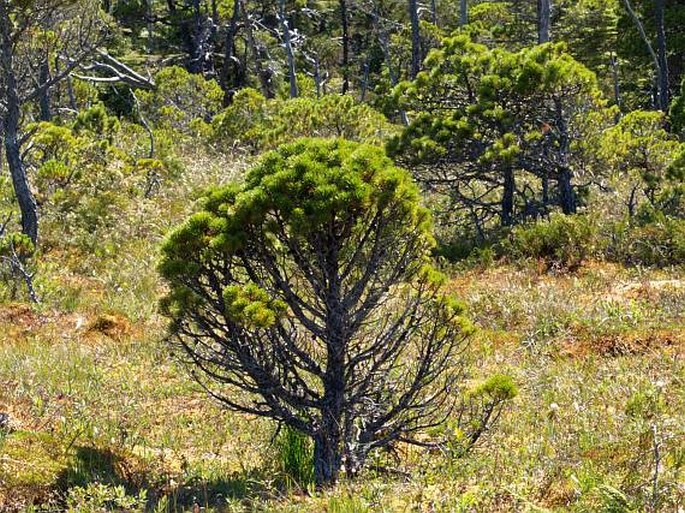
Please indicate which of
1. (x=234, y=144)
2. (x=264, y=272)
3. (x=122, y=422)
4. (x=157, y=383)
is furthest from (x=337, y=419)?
(x=234, y=144)

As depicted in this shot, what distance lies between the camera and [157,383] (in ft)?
23.0

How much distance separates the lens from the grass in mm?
4074

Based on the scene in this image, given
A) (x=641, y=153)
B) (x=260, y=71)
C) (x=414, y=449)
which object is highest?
(x=260, y=71)

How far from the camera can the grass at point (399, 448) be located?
407 cm

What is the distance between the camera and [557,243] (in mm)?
10812

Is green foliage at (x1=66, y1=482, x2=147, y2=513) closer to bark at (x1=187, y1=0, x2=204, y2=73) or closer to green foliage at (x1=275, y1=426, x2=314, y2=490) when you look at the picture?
green foliage at (x1=275, y1=426, x2=314, y2=490)

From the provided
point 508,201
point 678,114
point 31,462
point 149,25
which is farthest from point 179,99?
point 31,462

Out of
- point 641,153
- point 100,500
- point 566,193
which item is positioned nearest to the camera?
point 100,500

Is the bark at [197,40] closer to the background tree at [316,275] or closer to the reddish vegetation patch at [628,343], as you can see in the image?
the reddish vegetation patch at [628,343]

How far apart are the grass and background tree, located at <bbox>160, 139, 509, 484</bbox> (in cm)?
34

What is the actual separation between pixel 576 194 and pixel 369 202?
9032 millimetres

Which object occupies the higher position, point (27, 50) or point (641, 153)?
point (27, 50)

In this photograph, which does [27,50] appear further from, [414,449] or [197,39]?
[197,39]

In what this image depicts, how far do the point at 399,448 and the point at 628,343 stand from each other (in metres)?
3.12
